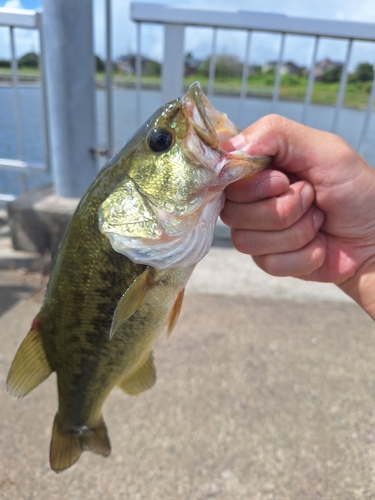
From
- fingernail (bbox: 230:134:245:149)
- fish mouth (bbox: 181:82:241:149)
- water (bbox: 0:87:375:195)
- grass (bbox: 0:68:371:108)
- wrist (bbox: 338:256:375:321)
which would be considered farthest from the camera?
water (bbox: 0:87:375:195)

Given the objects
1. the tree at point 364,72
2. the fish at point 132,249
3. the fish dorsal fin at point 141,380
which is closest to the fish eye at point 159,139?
the fish at point 132,249

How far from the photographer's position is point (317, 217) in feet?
5.21

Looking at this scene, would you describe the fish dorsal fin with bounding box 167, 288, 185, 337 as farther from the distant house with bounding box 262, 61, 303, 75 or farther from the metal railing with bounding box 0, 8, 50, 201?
the metal railing with bounding box 0, 8, 50, 201

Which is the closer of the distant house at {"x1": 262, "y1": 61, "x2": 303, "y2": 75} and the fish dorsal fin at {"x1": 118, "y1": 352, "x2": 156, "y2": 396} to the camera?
the fish dorsal fin at {"x1": 118, "y1": 352, "x2": 156, "y2": 396}

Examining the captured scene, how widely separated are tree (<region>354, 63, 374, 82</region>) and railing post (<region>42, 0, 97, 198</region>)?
2.58m

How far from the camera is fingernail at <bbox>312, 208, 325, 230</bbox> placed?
158cm

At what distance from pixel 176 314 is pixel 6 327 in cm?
222

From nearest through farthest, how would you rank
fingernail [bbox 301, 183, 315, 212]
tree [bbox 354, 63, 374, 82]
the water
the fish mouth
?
the fish mouth < fingernail [bbox 301, 183, 315, 212] < tree [bbox 354, 63, 374, 82] < the water

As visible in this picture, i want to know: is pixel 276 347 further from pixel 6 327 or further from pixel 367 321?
pixel 6 327

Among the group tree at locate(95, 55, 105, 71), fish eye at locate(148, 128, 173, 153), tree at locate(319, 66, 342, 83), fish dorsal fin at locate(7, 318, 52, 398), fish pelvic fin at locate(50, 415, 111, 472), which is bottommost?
fish pelvic fin at locate(50, 415, 111, 472)

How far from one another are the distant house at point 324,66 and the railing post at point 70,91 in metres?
2.17

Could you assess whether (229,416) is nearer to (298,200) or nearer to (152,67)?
(298,200)

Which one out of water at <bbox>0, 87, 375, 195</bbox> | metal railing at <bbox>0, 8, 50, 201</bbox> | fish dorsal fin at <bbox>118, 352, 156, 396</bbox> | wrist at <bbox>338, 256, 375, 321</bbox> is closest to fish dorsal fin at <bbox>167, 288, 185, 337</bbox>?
fish dorsal fin at <bbox>118, 352, 156, 396</bbox>

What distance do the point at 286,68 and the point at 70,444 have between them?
389 cm
